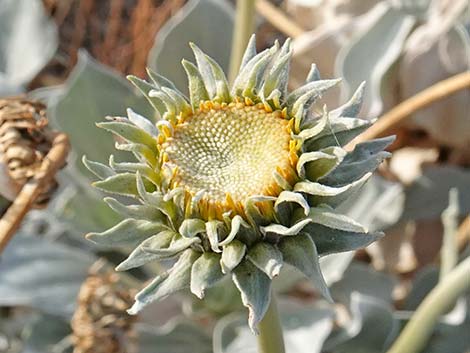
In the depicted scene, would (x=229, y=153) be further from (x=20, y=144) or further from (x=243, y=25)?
(x=243, y=25)

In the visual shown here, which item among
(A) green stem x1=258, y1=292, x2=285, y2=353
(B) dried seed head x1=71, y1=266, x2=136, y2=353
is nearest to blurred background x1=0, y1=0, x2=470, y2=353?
(B) dried seed head x1=71, y1=266, x2=136, y2=353

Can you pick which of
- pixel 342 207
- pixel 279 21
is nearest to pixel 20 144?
pixel 342 207

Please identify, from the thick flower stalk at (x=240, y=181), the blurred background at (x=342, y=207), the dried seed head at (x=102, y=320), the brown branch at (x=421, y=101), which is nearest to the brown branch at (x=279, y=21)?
the blurred background at (x=342, y=207)

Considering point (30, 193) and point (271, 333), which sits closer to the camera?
point (271, 333)

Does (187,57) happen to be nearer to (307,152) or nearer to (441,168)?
(441,168)

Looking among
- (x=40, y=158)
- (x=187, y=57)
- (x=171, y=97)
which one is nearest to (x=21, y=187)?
(x=40, y=158)

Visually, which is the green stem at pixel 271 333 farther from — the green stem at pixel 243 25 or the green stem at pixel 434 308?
the green stem at pixel 243 25

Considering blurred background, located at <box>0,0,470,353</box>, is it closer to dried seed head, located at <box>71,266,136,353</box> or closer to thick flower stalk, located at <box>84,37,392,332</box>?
dried seed head, located at <box>71,266,136,353</box>
